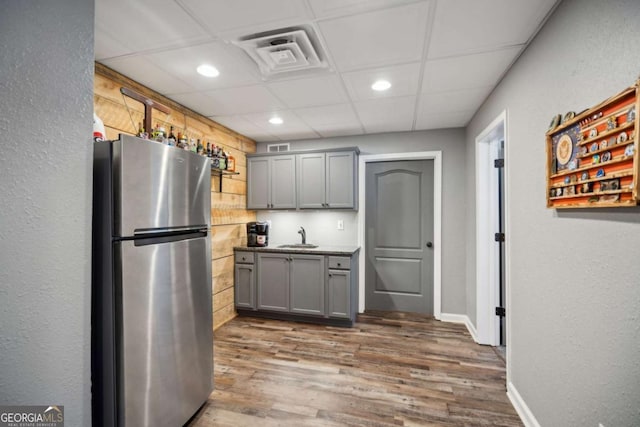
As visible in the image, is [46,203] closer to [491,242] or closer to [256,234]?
[256,234]

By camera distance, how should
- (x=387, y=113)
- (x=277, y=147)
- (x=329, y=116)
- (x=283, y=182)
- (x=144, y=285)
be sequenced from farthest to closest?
1. (x=277, y=147)
2. (x=283, y=182)
3. (x=329, y=116)
4. (x=387, y=113)
5. (x=144, y=285)

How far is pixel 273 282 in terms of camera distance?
3613 mm

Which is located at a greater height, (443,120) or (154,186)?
(443,120)

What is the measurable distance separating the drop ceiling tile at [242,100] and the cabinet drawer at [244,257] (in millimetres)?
1719

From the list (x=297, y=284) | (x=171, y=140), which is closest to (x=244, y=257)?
(x=297, y=284)

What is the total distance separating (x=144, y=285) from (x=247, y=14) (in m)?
1.53

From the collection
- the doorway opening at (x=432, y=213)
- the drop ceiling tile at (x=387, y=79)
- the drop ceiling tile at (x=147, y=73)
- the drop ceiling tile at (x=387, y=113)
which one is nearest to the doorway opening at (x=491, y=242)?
the doorway opening at (x=432, y=213)

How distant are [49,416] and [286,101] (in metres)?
2.55

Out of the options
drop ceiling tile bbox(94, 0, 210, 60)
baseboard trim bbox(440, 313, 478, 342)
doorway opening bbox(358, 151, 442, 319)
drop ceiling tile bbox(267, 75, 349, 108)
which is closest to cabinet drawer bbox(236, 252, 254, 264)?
doorway opening bbox(358, 151, 442, 319)

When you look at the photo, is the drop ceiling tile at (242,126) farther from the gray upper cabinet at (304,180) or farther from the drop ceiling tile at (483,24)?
the drop ceiling tile at (483,24)

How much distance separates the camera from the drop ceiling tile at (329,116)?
2.91m

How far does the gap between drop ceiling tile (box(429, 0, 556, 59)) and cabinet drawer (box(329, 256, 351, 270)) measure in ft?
7.31

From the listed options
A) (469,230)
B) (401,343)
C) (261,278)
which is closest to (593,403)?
(401,343)

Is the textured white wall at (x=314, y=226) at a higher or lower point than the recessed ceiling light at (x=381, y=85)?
lower
